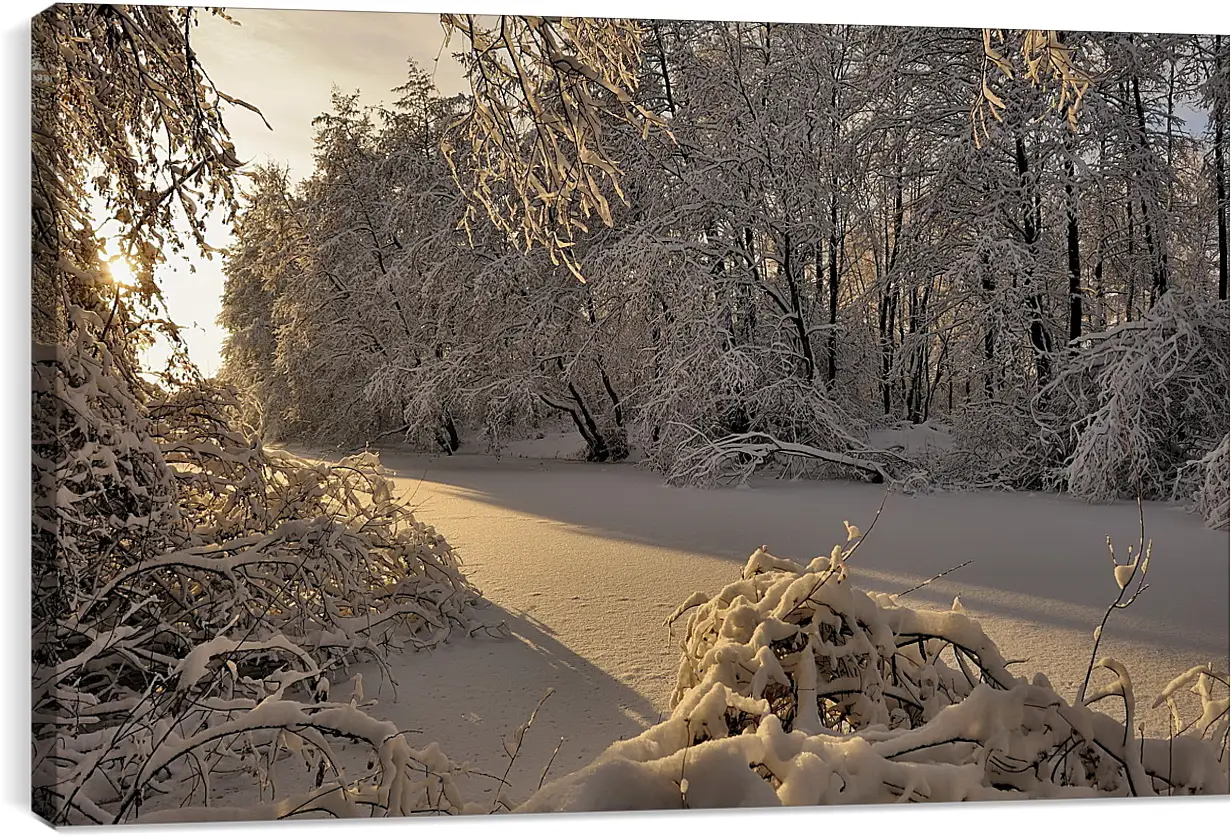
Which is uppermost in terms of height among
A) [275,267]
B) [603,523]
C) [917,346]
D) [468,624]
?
[275,267]

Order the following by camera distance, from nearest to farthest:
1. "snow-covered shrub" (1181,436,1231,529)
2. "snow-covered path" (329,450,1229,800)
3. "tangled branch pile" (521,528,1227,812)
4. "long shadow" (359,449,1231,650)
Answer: "tangled branch pile" (521,528,1227,812) < "snow-covered path" (329,450,1229,800) < "long shadow" (359,449,1231,650) < "snow-covered shrub" (1181,436,1231,529)

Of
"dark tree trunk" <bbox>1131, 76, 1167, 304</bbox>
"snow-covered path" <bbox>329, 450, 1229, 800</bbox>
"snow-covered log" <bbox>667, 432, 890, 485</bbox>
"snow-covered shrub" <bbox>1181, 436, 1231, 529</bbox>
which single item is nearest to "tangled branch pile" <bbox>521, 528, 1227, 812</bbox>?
"snow-covered path" <bbox>329, 450, 1229, 800</bbox>

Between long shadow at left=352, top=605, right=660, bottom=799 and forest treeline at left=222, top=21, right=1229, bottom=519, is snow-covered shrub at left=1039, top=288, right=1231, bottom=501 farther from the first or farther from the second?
long shadow at left=352, top=605, right=660, bottom=799

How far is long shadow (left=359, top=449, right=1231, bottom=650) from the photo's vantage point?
2510 millimetres

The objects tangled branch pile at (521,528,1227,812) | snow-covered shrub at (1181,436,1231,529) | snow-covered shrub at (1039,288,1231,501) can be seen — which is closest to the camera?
tangled branch pile at (521,528,1227,812)

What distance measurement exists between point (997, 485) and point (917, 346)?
506 millimetres

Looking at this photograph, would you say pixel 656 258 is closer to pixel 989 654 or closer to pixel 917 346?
pixel 917 346

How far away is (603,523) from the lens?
9.40 feet

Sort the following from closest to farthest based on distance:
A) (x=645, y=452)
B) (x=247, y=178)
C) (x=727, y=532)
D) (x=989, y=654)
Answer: (x=989, y=654), (x=247, y=178), (x=727, y=532), (x=645, y=452)

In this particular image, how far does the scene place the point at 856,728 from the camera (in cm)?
186

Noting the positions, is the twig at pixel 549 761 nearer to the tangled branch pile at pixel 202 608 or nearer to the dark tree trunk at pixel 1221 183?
the tangled branch pile at pixel 202 608

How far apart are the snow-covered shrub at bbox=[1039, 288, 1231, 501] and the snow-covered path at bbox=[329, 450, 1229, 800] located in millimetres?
125

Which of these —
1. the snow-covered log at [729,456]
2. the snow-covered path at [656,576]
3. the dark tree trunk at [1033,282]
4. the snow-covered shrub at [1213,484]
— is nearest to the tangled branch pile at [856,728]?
the snow-covered path at [656,576]

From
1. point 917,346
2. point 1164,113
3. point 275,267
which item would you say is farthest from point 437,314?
point 1164,113
